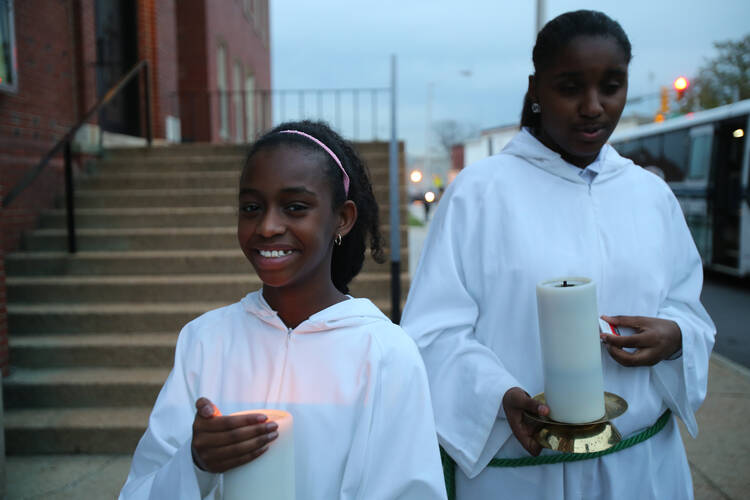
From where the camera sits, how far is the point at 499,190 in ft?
5.80

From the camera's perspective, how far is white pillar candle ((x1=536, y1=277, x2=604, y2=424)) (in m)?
1.28

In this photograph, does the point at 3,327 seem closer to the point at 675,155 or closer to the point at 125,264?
the point at 125,264

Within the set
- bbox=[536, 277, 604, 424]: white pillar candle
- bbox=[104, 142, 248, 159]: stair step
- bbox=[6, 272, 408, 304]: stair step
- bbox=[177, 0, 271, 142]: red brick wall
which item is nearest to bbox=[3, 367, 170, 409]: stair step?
bbox=[6, 272, 408, 304]: stair step

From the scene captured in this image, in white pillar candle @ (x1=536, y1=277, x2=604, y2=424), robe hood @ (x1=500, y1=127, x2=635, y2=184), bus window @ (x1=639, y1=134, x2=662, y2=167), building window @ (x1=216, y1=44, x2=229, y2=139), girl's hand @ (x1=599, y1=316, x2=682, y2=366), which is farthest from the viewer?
building window @ (x1=216, y1=44, x2=229, y2=139)

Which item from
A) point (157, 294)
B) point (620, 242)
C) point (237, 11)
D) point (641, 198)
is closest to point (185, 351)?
point (620, 242)

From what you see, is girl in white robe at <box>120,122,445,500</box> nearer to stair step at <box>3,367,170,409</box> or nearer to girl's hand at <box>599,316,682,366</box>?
girl's hand at <box>599,316,682,366</box>

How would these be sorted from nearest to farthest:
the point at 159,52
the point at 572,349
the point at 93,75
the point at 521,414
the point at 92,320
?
the point at 572,349, the point at 521,414, the point at 92,320, the point at 93,75, the point at 159,52

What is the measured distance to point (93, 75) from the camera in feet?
26.2

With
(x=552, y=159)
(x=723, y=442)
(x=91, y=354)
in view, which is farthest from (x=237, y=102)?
(x=552, y=159)

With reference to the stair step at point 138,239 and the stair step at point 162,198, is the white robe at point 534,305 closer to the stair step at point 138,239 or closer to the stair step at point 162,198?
the stair step at point 138,239

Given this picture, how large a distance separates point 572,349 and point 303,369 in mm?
578

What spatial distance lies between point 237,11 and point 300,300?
17797mm

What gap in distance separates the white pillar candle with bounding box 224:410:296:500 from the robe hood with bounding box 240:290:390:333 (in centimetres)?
40

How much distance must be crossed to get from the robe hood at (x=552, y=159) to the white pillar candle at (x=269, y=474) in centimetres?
110
